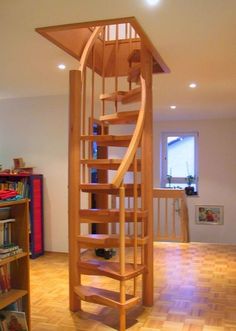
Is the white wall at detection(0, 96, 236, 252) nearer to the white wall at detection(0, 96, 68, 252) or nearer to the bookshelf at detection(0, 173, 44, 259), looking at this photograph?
the white wall at detection(0, 96, 68, 252)

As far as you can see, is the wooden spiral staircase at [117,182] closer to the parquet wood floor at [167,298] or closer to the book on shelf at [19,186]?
the parquet wood floor at [167,298]

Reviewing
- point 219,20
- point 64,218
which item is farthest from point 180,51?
point 64,218

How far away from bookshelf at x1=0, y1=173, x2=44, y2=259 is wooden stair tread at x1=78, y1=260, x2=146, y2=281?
198 centimetres

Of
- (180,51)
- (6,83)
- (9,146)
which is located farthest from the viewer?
(9,146)

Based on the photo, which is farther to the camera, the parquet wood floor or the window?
the window

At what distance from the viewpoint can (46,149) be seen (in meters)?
5.26

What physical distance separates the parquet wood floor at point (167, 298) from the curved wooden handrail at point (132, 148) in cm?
119

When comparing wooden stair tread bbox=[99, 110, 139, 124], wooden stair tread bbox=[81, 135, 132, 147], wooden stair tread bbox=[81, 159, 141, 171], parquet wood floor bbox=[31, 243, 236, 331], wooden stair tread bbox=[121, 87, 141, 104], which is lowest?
parquet wood floor bbox=[31, 243, 236, 331]

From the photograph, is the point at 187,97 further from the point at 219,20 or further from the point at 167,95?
the point at 219,20

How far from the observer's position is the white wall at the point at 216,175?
7609 mm

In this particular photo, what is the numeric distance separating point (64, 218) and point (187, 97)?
2.48m

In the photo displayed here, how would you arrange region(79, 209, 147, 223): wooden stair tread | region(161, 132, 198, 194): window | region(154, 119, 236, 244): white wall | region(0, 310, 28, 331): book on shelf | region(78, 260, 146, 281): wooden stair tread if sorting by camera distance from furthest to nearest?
region(161, 132, 198, 194): window → region(154, 119, 236, 244): white wall → region(79, 209, 147, 223): wooden stair tread → region(78, 260, 146, 281): wooden stair tread → region(0, 310, 28, 331): book on shelf

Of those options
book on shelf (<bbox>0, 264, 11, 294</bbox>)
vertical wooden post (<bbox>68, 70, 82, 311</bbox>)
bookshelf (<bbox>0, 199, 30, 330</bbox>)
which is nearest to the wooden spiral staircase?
vertical wooden post (<bbox>68, 70, 82, 311</bbox>)

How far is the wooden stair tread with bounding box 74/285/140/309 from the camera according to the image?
9.32 feet
